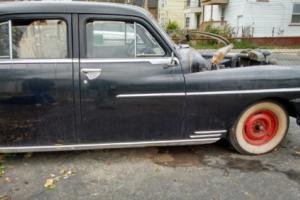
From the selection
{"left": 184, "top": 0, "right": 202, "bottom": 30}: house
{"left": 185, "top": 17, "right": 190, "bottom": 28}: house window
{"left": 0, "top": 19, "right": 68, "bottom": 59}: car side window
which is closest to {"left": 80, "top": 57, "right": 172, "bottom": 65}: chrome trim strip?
{"left": 0, "top": 19, "right": 68, "bottom": 59}: car side window

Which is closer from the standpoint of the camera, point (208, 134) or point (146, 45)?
point (146, 45)

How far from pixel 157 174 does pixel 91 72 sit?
52.2 inches

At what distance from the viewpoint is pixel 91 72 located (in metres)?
3.38

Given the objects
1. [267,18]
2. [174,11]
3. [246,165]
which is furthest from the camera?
[174,11]

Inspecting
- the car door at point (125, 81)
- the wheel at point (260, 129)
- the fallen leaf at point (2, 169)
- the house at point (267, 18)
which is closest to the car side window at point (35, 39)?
the car door at point (125, 81)

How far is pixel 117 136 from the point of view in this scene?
3615 millimetres

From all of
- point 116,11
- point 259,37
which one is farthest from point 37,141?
point 259,37

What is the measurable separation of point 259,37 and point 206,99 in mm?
16316

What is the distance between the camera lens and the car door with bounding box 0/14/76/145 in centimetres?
331

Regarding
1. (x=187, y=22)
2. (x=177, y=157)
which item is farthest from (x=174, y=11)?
(x=177, y=157)

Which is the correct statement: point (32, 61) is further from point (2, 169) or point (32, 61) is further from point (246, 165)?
point (246, 165)

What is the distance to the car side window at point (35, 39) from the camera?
11.0ft

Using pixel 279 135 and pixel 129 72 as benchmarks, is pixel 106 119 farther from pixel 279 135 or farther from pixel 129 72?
A: pixel 279 135

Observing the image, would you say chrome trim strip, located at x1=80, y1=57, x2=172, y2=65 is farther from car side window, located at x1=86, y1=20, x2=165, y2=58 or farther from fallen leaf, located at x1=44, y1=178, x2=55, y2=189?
fallen leaf, located at x1=44, y1=178, x2=55, y2=189
